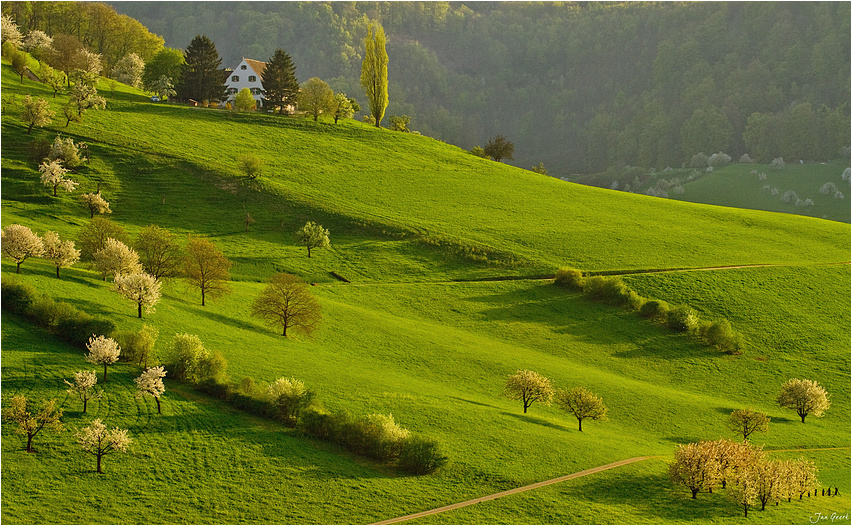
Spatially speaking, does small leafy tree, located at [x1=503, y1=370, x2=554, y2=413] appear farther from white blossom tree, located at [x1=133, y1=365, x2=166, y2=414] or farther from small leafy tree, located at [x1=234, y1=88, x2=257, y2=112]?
small leafy tree, located at [x1=234, y1=88, x2=257, y2=112]

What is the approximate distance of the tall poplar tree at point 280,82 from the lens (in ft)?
428

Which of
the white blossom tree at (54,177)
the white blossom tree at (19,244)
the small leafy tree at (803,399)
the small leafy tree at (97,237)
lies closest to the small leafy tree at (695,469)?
the small leafy tree at (803,399)

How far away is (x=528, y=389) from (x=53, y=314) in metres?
32.7

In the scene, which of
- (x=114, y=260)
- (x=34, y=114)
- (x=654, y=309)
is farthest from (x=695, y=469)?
(x=34, y=114)

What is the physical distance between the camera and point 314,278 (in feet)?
255

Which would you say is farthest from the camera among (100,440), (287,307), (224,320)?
(287,307)

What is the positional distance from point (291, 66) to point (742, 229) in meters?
82.3

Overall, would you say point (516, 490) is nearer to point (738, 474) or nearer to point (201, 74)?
point (738, 474)

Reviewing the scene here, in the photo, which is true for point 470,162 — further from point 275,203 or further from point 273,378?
point 273,378

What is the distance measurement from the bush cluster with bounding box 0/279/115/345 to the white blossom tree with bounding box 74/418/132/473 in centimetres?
1045

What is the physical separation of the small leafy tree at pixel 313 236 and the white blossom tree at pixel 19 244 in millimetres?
31432

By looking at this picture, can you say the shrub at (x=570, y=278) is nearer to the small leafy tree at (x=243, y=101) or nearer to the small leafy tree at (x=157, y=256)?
the small leafy tree at (x=157, y=256)

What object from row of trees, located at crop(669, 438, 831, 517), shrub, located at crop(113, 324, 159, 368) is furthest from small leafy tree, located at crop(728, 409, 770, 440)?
shrub, located at crop(113, 324, 159, 368)

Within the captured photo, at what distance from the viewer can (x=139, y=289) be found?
52219 mm
